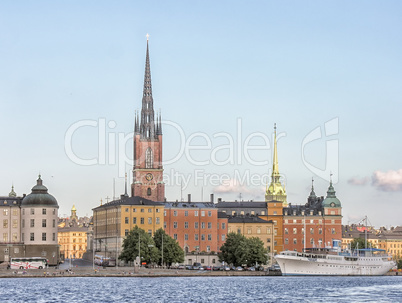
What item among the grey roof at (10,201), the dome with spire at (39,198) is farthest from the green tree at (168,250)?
the grey roof at (10,201)

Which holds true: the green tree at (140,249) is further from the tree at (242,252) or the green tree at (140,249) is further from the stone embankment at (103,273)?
the tree at (242,252)

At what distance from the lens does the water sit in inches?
4186

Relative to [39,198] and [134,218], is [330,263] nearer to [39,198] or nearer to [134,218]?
[134,218]

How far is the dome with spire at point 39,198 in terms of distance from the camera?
17012 centimetres

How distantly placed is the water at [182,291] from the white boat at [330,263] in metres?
31.2

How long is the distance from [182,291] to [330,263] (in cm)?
6664

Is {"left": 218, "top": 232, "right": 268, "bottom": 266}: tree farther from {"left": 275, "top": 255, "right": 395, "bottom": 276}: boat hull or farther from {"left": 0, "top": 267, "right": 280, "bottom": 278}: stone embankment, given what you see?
{"left": 0, "top": 267, "right": 280, "bottom": 278}: stone embankment

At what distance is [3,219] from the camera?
567ft

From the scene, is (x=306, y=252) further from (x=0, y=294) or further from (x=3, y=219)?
(x=0, y=294)

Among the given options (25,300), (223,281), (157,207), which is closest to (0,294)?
(25,300)

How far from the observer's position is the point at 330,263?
595 feet

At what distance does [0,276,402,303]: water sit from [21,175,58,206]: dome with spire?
78.7 feet

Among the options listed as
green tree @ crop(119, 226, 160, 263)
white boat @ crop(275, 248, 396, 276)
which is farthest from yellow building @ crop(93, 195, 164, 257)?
white boat @ crop(275, 248, 396, 276)

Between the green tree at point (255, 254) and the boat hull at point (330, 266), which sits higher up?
the green tree at point (255, 254)
